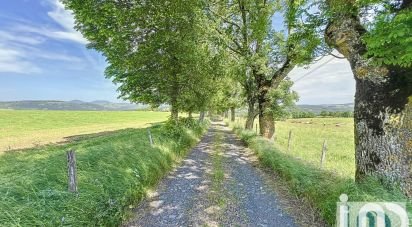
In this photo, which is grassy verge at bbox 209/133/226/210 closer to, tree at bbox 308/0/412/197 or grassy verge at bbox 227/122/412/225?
grassy verge at bbox 227/122/412/225

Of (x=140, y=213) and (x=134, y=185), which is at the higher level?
(x=134, y=185)

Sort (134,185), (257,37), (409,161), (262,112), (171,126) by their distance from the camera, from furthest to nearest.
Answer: (262,112)
(257,37)
(171,126)
(134,185)
(409,161)

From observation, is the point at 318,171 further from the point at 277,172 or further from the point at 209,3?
the point at 209,3

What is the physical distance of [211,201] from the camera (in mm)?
6949

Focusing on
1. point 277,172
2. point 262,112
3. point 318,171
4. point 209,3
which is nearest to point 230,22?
point 209,3

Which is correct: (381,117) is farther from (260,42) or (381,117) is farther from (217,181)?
(260,42)

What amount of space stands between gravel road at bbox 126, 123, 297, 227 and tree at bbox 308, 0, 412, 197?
211 centimetres

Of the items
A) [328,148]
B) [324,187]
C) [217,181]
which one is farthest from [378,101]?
[328,148]

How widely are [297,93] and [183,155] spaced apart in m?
13.0

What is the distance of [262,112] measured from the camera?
18047 mm

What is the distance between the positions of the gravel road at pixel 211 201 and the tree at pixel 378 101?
2.11 metres

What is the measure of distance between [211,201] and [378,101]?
4.35 meters

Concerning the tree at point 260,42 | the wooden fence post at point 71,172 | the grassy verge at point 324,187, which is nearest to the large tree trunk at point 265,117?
the tree at point 260,42

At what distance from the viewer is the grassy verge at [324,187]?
500cm
